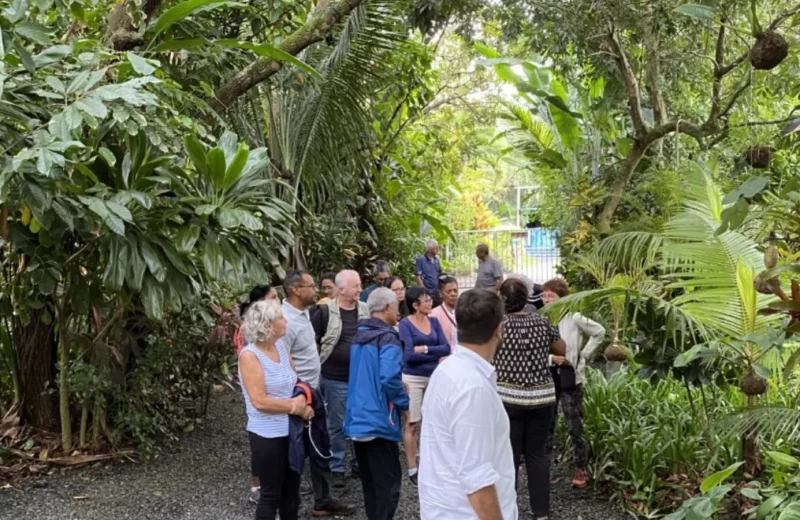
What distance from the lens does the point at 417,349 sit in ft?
17.7

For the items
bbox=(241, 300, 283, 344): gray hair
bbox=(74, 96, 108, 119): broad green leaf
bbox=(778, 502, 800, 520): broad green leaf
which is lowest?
bbox=(778, 502, 800, 520): broad green leaf

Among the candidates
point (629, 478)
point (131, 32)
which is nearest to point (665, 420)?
point (629, 478)

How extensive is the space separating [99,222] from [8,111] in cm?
74

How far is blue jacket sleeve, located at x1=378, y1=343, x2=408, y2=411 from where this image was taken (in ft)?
14.0

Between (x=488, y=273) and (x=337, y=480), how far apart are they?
20.4 feet

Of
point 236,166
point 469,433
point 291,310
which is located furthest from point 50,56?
point 469,433

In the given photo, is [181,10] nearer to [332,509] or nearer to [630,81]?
[332,509]

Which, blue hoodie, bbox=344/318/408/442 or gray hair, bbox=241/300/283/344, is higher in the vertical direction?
gray hair, bbox=241/300/283/344

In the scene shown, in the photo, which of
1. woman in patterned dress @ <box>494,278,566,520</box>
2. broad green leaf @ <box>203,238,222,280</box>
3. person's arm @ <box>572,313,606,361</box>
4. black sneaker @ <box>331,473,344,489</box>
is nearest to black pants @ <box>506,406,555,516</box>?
woman in patterned dress @ <box>494,278,566,520</box>

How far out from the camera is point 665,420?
5.22 m

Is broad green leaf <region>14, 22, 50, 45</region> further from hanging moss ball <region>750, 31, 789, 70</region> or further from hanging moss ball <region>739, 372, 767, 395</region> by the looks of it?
hanging moss ball <region>739, 372, 767, 395</region>

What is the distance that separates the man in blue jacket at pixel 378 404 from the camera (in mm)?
4199

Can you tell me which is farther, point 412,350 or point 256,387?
point 412,350

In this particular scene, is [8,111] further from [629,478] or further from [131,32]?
[629,478]
